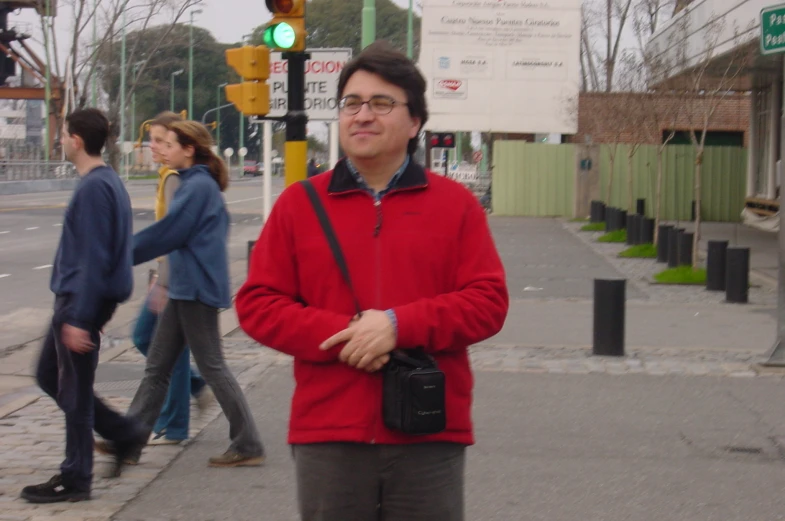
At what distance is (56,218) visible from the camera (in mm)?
31438

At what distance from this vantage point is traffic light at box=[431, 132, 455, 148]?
36.1m

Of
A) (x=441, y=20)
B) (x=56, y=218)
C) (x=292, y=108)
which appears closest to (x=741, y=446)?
(x=292, y=108)

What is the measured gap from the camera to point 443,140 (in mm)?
36156

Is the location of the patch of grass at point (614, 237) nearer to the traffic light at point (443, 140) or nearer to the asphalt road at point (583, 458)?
the traffic light at point (443, 140)

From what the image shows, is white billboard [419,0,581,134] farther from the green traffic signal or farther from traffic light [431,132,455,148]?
the green traffic signal

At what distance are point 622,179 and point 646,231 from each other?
1335cm

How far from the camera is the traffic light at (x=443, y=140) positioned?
118ft

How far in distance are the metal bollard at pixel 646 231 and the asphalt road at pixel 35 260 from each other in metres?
7.68

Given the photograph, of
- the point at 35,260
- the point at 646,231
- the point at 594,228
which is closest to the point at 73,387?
the point at 35,260

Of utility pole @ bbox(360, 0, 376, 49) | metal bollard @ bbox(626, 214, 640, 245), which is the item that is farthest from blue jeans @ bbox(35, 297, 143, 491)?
metal bollard @ bbox(626, 214, 640, 245)

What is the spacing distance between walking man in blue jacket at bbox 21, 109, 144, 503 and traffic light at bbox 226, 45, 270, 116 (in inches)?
168

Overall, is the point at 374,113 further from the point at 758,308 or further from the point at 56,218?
the point at 56,218

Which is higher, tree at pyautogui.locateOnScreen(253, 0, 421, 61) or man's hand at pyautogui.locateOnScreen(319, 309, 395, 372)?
tree at pyautogui.locateOnScreen(253, 0, 421, 61)

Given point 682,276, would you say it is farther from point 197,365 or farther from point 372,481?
point 372,481
